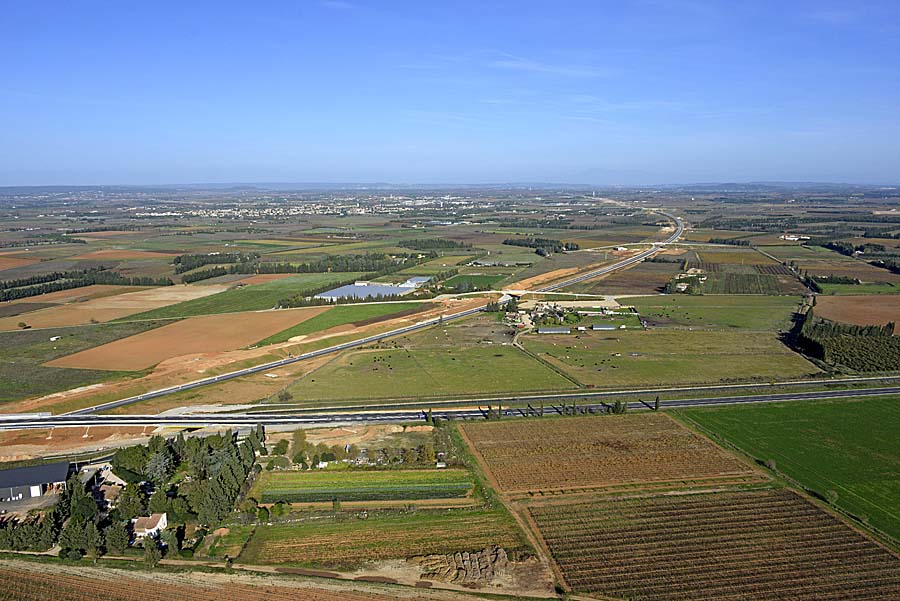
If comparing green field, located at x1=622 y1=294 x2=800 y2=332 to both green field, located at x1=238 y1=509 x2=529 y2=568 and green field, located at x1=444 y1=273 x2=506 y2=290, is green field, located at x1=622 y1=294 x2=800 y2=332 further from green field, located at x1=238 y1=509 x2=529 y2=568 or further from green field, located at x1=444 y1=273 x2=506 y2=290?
green field, located at x1=238 y1=509 x2=529 y2=568

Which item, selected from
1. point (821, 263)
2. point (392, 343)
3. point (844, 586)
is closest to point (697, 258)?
point (821, 263)

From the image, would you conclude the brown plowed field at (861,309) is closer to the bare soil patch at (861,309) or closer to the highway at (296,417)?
the bare soil patch at (861,309)

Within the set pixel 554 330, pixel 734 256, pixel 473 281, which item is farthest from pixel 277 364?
pixel 734 256

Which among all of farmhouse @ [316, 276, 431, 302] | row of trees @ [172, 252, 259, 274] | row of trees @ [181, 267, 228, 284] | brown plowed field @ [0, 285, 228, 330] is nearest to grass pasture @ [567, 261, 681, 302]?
farmhouse @ [316, 276, 431, 302]

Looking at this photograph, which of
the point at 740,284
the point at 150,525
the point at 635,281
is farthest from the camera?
the point at 635,281

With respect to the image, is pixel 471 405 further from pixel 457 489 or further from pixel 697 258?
pixel 697 258

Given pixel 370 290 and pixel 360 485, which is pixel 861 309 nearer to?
pixel 370 290

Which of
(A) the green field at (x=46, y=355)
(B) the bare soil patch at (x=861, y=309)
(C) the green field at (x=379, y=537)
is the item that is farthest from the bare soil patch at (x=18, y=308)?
(B) the bare soil patch at (x=861, y=309)
